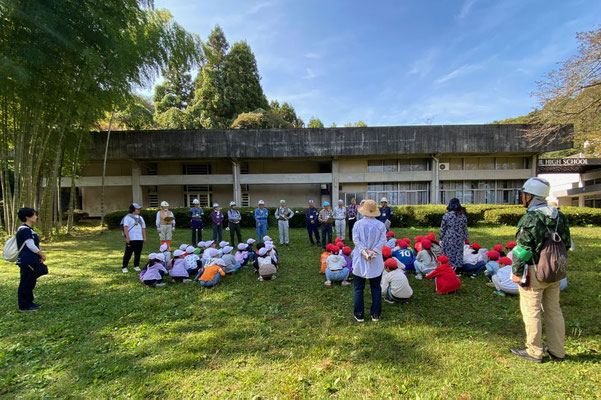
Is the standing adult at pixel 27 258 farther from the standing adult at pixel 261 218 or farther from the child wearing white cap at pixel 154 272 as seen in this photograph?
the standing adult at pixel 261 218

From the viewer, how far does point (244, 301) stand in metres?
4.62

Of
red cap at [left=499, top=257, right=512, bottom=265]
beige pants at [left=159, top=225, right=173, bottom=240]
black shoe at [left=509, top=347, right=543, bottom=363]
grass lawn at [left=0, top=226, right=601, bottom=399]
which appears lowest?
grass lawn at [left=0, top=226, right=601, bottom=399]

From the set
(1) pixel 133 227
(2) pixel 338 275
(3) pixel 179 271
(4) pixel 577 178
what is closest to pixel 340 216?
(2) pixel 338 275

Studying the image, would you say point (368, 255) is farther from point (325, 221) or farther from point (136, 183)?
point (136, 183)

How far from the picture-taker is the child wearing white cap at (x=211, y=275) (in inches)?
208

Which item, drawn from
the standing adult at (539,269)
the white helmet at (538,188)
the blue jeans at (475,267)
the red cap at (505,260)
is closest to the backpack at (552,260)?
the standing adult at (539,269)

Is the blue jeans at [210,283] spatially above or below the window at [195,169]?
below

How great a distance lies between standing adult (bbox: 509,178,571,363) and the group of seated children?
4839mm

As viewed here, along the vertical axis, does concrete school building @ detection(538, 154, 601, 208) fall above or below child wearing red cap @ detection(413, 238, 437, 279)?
above

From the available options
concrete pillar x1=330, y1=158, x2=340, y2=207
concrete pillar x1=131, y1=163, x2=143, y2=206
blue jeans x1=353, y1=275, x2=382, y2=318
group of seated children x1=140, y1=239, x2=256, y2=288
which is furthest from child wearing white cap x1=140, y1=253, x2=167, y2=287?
concrete pillar x1=131, y1=163, x2=143, y2=206

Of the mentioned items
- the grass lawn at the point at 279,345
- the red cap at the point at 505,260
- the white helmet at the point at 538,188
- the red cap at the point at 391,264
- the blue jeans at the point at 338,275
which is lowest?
the grass lawn at the point at 279,345

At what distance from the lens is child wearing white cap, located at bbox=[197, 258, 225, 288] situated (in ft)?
17.3

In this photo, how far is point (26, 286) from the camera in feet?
14.5

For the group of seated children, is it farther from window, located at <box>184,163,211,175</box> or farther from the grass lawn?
window, located at <box>184,163,211,175</box>
